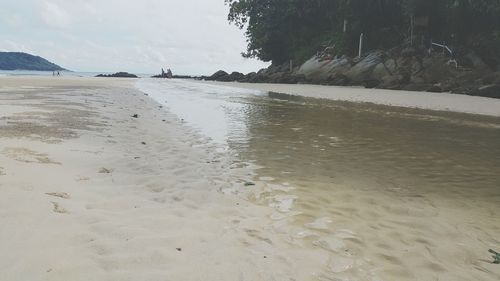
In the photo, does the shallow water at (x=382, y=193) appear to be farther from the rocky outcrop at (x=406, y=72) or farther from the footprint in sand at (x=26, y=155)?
the rocky outcrop at (x=406, y=72)

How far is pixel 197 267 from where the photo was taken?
2820 millimetres

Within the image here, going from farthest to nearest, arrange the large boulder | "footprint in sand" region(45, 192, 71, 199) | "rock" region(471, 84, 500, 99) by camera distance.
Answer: the large boulder
"rock" region(471, 84, 500, 99)
"footprint in sand" region(45, 192, 71, 199)

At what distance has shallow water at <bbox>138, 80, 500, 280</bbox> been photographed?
129 inches

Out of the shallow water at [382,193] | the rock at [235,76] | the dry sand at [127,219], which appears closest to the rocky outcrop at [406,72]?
the shallow water at [382,193]

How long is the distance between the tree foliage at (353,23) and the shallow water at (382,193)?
26.9 m

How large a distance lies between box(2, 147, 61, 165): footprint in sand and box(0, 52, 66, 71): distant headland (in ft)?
450

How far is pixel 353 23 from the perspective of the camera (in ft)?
132

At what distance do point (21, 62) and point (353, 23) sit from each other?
404 ft

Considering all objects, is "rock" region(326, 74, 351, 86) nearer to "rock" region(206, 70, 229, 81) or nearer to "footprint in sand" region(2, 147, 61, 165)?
"rock" region(206, 70, 229, 81)

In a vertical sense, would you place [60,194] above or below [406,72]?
below

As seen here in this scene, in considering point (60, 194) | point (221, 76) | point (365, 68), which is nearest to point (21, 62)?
point (221, 76)

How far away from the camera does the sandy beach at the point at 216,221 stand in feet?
9.30

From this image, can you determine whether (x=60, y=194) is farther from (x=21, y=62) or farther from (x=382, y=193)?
(x=21, y=62)

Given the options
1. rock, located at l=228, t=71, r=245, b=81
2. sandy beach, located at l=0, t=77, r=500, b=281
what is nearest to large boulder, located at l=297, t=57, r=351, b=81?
rock, located at l=228, t=71, r=245, b=81
